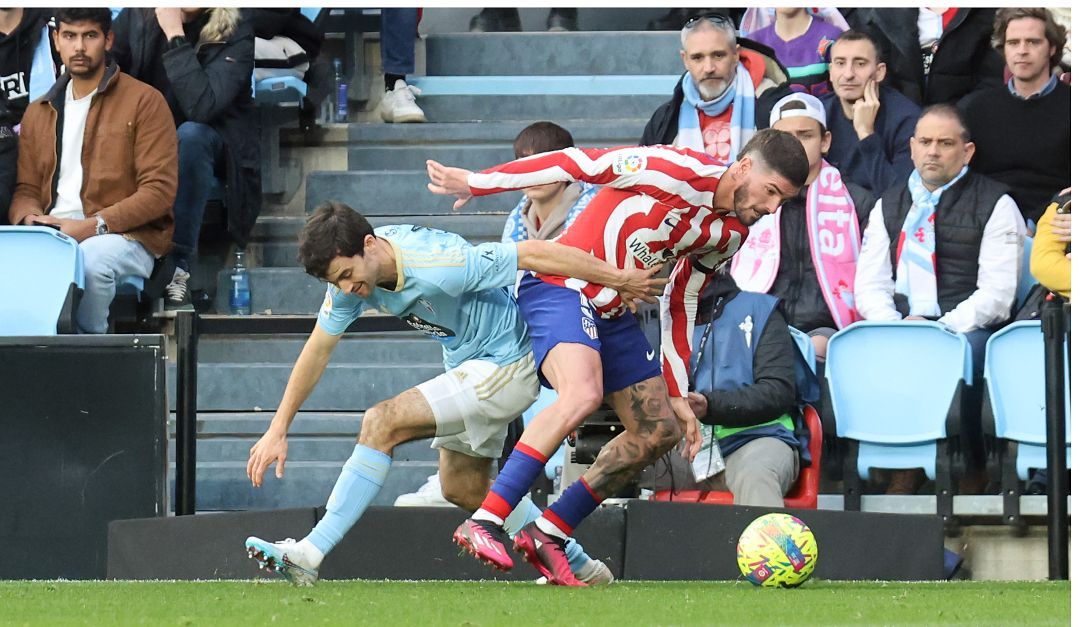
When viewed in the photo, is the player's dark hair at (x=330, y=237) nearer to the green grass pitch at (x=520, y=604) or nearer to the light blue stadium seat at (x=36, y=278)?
Result: the green grass pitch at (x=520, y=604)

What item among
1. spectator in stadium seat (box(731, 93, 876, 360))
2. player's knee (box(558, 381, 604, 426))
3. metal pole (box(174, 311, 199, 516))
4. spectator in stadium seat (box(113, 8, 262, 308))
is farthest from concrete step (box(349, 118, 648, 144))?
player's knee (box(558, 381, 604, 426))

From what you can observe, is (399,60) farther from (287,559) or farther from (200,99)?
(287,559)

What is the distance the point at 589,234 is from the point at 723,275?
1752 millimetres

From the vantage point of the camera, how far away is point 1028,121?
8.72m

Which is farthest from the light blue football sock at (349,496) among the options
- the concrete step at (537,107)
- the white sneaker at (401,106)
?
the concrete step at (537,107)

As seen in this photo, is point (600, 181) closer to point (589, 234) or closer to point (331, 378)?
point (589, 234)

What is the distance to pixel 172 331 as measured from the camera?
9.36 m

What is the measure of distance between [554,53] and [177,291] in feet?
10.5

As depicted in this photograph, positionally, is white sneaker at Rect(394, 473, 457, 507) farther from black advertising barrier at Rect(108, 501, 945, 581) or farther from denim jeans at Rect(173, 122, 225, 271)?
denim jeans at Rect(173, 122, 225, 271)

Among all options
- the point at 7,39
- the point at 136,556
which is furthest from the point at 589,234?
the point at 7,39

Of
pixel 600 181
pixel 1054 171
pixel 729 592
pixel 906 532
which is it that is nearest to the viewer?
pixel 729 592

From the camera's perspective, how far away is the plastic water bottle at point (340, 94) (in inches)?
420

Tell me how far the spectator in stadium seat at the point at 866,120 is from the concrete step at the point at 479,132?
150 cm

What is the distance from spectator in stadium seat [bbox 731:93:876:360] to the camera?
331 inches
